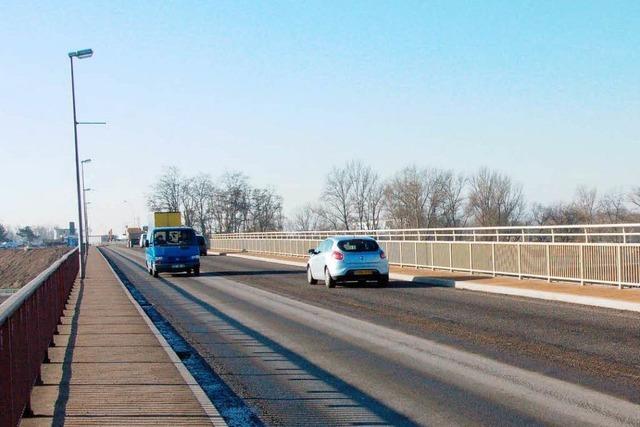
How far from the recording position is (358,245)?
24875 mm

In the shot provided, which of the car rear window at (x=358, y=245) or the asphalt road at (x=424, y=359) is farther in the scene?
the car rear window at (x=358, y=245)

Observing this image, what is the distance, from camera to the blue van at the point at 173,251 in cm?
3466

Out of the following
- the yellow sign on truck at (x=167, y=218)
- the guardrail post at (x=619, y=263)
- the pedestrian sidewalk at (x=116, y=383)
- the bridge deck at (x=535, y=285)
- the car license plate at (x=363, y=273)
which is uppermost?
the yellow sign on truck at (x=167, y=218)

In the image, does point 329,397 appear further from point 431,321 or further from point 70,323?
point 70,323

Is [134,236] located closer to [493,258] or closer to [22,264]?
[22,264]

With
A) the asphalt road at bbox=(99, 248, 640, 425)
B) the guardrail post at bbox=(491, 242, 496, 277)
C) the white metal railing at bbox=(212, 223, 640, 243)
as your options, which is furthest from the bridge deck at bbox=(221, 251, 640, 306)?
the white metal railing at bbox=(212, 223, 640, 243)

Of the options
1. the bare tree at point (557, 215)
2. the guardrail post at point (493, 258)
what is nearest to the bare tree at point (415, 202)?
the bare tree at point (557, 215)

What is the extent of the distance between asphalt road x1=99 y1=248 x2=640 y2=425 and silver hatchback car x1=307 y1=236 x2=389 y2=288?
428cm

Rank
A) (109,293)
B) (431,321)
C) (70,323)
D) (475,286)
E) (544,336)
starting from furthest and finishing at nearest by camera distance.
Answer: (109,293) → (475,286) → (70,323) → (431,321) → (544,336)

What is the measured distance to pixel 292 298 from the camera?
21.5 meters

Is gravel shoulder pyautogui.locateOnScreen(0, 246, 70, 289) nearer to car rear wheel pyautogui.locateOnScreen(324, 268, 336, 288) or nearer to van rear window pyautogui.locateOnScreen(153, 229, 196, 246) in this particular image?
van rear window pyautogui.locateOnScreen(153, 229, 196, 246)

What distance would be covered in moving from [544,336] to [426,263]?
1781cm

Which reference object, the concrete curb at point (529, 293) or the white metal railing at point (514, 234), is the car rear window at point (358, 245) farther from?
the white metal railing at point (514, 234)

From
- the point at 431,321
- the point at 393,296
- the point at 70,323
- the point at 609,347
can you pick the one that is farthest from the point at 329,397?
the point at 393,296
